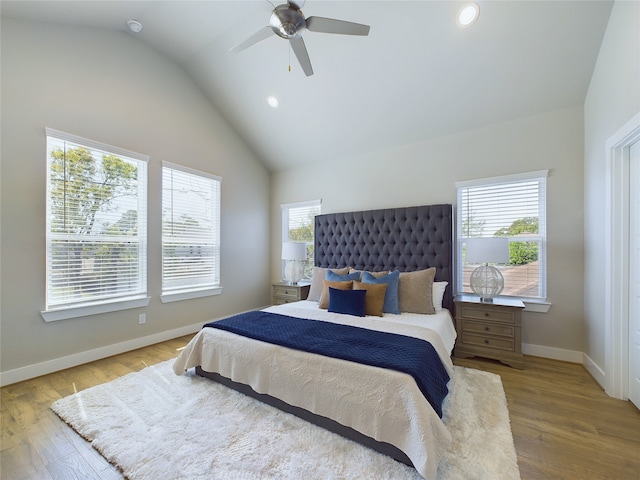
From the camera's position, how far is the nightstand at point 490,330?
9.36 feet

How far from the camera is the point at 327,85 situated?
3.43 meters

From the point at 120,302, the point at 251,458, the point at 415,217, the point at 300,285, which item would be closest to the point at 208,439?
the point at 251,458

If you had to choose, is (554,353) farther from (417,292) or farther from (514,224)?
(417,292)

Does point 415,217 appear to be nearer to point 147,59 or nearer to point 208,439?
point 208,439

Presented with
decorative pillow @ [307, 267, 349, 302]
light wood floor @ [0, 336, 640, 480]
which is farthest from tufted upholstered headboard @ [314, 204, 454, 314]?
light wood floor @ [0, 336, 640, 480]

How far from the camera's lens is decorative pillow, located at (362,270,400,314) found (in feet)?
9.79

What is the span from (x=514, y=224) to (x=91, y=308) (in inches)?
195

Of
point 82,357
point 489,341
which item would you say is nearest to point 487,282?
point 489,341

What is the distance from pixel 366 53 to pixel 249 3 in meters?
1.33

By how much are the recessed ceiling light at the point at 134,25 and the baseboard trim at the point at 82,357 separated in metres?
3.73

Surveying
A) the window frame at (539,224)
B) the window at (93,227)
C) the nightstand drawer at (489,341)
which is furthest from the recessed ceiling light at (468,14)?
the window at (93,227)

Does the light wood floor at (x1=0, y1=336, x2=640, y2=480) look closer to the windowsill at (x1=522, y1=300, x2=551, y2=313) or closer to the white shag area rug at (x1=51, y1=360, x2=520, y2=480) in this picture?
the white shag area rug at (x1=51, y1=360, x2=520, y2=480)

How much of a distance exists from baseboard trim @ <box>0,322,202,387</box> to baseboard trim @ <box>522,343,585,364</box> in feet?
14.5

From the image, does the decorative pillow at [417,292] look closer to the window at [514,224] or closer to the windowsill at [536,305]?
the window at [514,224]
